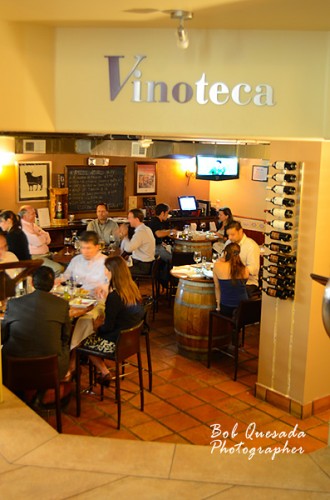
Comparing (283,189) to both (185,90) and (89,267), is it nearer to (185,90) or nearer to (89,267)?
(185,90)

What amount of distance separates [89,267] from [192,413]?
5.97ft

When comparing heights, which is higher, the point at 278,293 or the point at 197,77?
the point at 197,77

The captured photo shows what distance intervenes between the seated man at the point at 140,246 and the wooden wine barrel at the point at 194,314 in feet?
5.30

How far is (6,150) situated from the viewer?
32.3 ft

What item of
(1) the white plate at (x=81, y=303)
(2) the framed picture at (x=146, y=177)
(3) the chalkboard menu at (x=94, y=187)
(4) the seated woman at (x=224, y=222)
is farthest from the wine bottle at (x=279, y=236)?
(2) the framed picture at (x=146, y=177)

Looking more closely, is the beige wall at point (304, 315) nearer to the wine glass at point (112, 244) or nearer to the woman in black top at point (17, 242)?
the woman in black top at point (17, 242)

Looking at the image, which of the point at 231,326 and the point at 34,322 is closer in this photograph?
the point at 34,322

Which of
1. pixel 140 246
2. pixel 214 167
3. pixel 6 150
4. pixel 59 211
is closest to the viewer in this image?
pixel 140 246

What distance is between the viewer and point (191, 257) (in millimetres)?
8648

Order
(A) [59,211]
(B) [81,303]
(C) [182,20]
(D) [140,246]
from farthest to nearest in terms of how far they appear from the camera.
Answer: (A) [59,211], (D) [140,246], (B) [81,303], (C) [182,20]

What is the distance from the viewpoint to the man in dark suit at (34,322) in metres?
4.54

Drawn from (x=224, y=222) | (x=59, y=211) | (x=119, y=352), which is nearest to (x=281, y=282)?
(x=119, y=352)

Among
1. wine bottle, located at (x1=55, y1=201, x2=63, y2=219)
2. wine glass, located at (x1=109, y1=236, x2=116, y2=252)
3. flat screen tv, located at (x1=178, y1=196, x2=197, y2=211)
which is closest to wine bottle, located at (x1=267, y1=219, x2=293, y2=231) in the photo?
wine glass, located at (x1=109, y1=236, x2=116, y2=252)

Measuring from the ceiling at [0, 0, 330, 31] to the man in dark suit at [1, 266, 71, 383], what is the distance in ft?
6.02
